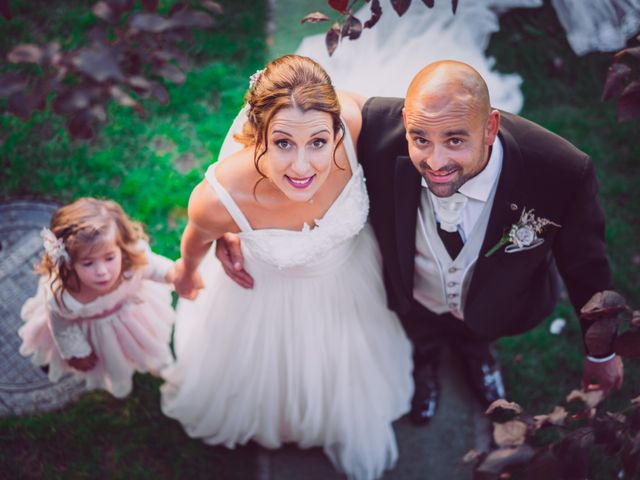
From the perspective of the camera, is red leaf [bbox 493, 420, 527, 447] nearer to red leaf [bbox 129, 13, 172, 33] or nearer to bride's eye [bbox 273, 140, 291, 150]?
bride's eye [bbox 273, 140, 291, 150]

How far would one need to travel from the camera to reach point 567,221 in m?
2.56

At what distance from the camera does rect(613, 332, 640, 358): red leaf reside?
1.98m

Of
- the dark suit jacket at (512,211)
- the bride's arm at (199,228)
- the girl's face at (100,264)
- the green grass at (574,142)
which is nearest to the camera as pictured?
the dark suit jacket at (512,211)

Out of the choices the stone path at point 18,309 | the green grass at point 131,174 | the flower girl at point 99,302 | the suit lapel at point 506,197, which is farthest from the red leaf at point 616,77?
the stone path at point 18,309

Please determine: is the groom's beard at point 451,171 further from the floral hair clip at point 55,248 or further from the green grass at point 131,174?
the green grass at point 131,174

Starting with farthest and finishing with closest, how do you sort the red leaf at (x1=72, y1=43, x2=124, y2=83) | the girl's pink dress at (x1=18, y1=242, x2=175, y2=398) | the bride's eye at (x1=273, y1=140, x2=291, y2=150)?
1. the girl's pink dress at (x1=18, y1=242, x2=175, y2=398)
2. the bride's eye at (x1=273, y1=140, x2=291, y2=150)
3. the red leaf at (x1=72, y1=43, x2=124, y2=83)

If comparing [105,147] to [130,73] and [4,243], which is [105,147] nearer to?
[4,243]

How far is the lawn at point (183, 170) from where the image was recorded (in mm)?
3598

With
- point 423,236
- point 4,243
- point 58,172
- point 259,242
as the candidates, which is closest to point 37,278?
point 4,243

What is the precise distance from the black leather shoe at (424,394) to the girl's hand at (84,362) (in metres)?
1.79

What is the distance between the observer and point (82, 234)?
2992 mm

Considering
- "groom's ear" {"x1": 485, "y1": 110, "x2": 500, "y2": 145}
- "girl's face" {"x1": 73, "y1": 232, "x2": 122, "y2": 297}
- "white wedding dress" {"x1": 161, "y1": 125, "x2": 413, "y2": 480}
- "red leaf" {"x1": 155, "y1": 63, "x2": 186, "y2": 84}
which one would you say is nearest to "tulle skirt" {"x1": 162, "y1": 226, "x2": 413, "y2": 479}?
"white wedding dress" {"x1": 161, "y1": 125, "x2": 413, "y2": 480}

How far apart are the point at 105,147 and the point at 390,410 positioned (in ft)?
8.63

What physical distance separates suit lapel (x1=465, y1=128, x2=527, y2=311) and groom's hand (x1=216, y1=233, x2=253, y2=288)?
1093 mm
